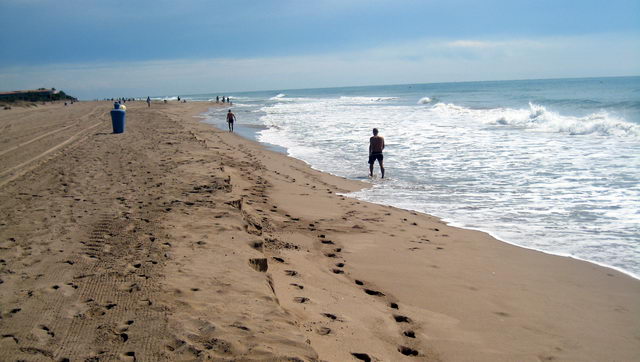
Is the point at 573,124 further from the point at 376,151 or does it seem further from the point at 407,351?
the point at 407,351

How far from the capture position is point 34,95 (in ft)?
213

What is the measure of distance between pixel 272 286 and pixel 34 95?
7608cm

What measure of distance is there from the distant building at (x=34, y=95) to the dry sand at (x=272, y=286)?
213 ft

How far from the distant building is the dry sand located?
6485cm

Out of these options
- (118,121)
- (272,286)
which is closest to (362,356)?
(272,286)

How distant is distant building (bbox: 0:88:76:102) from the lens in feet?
196

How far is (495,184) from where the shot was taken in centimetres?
948

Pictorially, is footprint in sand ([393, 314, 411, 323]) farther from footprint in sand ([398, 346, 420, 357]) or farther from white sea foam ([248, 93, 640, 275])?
white sea foam ([248, 93, 640, 275])

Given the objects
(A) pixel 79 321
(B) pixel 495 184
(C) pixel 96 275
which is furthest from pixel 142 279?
(B) pixel 495 184

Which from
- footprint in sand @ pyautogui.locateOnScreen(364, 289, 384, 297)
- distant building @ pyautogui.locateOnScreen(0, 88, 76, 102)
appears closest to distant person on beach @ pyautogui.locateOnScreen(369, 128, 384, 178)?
footprint in sand @ pyautogui.locateOnScreen(364, 289, 384, 297)

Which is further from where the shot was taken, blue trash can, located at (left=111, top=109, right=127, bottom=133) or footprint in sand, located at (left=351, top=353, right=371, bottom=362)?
blue trash can, located at (left=111, top=109, right=127, bottom=133)

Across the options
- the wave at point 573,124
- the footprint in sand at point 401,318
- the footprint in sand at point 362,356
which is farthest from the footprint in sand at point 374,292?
the wave at point 573,124

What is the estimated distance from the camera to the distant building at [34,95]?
59781 millimetres

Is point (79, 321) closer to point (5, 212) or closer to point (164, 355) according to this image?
point (164, 355)
